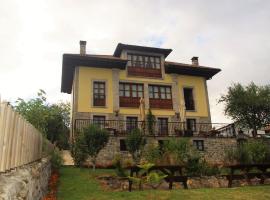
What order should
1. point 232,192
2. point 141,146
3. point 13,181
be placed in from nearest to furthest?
point 13,181 → point 232,192 → point 141,146

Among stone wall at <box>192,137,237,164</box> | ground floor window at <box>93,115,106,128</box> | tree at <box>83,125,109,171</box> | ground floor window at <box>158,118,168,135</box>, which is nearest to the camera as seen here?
tree at <box>83,125,109,171</box>

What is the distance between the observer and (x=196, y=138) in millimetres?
25172

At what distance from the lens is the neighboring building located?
26969 millimetres

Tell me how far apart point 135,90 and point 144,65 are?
277 centimetres

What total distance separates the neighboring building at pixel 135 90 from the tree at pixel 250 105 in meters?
8.23

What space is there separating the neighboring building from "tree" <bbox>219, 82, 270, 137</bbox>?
8234 millimetres

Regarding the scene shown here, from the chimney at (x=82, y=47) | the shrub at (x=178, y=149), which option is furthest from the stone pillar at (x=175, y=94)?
the shrub at (x=178, y=149)

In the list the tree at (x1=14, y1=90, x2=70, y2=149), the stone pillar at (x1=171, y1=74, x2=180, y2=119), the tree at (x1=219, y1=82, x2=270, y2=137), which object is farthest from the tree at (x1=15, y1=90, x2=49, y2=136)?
the tree at (x1=219, y1=82, x2=270, y2=137)

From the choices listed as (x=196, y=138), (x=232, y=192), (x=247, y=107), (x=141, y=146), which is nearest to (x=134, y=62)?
(x=196, y=138)

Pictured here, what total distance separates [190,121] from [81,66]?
1130 cm

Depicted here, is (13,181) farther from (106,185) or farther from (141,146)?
(141,146)

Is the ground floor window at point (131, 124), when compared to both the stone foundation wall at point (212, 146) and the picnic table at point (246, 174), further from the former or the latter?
the picnic table at point (246, 174)

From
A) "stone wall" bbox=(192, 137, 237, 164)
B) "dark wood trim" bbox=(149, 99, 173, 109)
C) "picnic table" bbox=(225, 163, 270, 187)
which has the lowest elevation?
"picnic table" bbox=(225, 163, 270, 187)

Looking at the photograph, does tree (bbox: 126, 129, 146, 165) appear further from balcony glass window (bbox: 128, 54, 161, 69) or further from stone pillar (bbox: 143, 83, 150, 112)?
balcony glass window (bbox: 128, 54, 161, 69)
